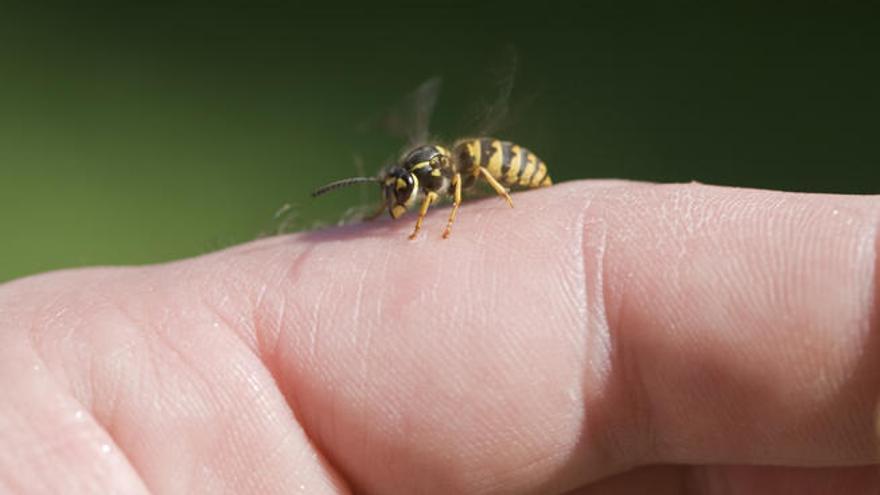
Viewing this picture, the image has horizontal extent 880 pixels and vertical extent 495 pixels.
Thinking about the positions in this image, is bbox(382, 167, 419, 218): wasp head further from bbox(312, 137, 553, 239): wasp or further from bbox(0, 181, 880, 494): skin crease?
bbox(0, 181, 880, 494): skin crease

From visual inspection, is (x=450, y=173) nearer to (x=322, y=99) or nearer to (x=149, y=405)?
(x=149, y=405)

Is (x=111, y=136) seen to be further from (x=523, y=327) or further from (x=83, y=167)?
(x=523, y=327)

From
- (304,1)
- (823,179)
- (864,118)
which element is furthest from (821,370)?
(304,1)

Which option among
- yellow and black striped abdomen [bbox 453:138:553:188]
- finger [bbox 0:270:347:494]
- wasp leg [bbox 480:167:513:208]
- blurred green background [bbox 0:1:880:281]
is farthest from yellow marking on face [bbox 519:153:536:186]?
blurred green background [bbox 0:1:880:281]

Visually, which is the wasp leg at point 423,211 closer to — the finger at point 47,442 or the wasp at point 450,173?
the wasp at point 450,173

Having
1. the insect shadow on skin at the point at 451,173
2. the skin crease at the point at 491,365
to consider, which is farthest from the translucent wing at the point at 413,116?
the skin crease at the point at 491,365

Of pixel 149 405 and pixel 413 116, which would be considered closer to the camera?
pixel 149 405

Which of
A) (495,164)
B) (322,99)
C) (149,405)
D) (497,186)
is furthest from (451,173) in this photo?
(322,99)

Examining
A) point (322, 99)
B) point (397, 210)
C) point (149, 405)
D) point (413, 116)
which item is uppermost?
point (413, 116)
